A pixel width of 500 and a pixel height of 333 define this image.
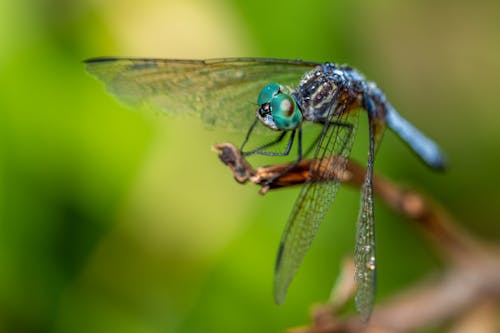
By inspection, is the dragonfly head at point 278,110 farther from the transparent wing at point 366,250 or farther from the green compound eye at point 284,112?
the transparent wing at point 366,250

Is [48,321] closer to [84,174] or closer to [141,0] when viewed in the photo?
[84,174]

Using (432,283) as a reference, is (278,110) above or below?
above

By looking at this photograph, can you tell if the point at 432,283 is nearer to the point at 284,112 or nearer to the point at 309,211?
the point at 309,211

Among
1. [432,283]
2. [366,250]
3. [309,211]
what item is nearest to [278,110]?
[309,211]

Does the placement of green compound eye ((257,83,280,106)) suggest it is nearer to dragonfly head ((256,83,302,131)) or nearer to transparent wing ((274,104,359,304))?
dragonfly head ((256,83,302,131))

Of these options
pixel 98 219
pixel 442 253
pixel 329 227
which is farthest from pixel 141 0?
pixel 442 253

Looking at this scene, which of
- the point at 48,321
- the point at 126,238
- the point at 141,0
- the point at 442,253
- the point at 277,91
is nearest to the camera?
the point at 277,91

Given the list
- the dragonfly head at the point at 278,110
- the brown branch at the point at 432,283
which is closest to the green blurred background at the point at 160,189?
the brown branch at the point at 432,283
